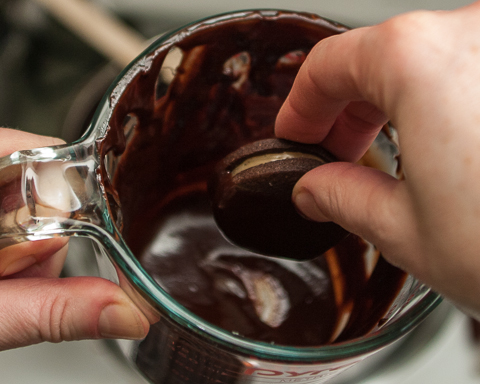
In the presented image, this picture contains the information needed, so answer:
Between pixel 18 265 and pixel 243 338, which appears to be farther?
pixel 18 265

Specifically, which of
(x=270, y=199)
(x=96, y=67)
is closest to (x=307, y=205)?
(x=270, y=199)

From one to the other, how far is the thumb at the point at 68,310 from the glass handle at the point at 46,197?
0.07 metres

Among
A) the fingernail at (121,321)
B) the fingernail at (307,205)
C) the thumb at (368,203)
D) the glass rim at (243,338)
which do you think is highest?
the thumb at (368,203)

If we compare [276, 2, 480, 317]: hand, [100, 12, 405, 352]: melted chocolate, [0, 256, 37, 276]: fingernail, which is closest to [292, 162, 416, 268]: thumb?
[276, 2, 480, 317]: hand

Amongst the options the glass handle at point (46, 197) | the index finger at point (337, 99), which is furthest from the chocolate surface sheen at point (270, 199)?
the glass handle at point (46, 197)

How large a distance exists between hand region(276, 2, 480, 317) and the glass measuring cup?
0.09 meters

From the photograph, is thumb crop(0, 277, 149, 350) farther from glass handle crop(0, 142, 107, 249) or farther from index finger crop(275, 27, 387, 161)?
index finger crop(275, 27, 387, 161)

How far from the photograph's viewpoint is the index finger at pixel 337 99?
27cm

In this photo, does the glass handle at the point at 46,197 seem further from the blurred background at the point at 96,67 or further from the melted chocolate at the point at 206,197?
the blurred background at the point at 96,67

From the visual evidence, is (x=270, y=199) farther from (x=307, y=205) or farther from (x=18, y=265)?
(x=18, y=265)

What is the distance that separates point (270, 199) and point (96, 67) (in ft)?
1.42

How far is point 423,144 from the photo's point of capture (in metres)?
0.22

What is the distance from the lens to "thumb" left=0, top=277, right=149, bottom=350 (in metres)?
0.37

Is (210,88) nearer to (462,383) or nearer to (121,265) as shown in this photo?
(121,265)
